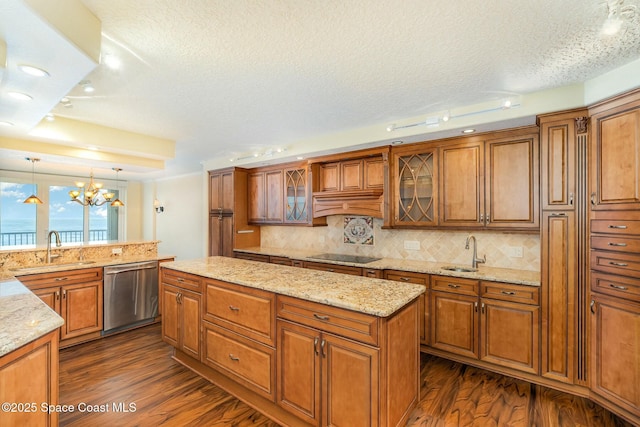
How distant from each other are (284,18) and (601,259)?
9.39 ft

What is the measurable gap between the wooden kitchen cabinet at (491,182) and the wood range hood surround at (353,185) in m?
0.76

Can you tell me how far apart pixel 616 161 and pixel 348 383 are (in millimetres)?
2492

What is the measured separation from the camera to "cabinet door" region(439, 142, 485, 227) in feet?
10.2

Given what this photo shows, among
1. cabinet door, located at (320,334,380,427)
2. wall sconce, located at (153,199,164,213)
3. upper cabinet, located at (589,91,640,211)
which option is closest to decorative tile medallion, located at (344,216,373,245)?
upper cabinet, located at (589,91,640,211)

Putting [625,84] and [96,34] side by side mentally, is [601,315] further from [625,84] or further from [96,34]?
[96,34]

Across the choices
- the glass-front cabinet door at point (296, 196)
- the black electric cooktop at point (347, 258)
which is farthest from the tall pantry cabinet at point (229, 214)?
the black electric cooktop at point (347, 258)

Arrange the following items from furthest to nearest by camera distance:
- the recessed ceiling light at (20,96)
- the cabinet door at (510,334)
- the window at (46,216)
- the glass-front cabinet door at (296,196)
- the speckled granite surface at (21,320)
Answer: the window at (46,216), the glass-front cabinet door at (296,196), the cabinet door at (510,334), the recessed ceiling light at (20,96), the speckled granite surface at (21,320)

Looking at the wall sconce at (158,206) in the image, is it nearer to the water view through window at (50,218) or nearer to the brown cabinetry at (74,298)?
the water view through window at (50,218)

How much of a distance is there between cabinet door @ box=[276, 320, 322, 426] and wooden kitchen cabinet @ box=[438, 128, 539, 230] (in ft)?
7.13

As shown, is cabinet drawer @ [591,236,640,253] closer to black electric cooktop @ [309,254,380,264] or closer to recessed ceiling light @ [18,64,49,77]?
black electric cooktop @ [309,254,380,264]

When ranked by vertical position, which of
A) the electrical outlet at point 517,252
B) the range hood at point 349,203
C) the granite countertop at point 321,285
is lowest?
the granite countertop at point 321,285

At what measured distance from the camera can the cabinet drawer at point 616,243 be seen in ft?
6.85

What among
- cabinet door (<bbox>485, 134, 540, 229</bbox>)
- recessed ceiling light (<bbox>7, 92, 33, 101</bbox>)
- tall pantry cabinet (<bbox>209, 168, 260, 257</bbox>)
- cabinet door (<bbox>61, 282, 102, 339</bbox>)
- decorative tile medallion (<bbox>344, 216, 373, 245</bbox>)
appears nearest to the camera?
recessed ceiling light (<bbox>7, 92, 33, 101</bbox>)

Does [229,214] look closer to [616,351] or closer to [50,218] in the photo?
[50,218]
